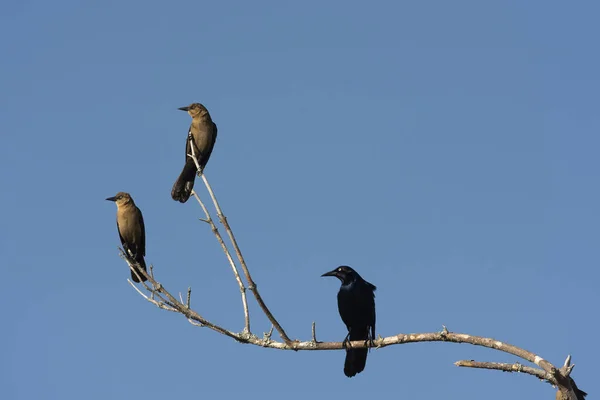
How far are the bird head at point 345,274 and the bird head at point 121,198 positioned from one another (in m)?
4.35

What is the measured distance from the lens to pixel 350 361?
30.7 ft

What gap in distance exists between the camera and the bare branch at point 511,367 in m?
5.51

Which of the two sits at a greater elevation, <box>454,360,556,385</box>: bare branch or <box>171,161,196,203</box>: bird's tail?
<box>171,161,196,203</box>: bird's tail

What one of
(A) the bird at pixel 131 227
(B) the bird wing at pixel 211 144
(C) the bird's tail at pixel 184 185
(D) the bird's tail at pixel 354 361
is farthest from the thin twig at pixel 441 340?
(B) the bird wing at pixel 211 144

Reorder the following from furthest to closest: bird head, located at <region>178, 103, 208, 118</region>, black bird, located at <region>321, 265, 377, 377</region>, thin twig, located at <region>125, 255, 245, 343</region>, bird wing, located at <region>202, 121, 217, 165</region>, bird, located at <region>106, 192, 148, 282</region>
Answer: bird head, located at <region>178, 103, 208, 118</region>
bird wing, located at <region>202, 121, 217, 165</region>
bird, located at <region>106, 192, 148, 282</region>
black bird, located at <region>321, 265, 377, 377</region>
thin twig, located at <region>125, 255, 245, 343</region>

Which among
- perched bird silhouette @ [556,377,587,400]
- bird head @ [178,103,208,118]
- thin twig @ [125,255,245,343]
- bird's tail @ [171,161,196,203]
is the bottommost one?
perched bird silhouette @ [556,377,587,400]

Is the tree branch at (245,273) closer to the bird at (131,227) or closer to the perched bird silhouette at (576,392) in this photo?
the perched bird silhouette at (576,392)

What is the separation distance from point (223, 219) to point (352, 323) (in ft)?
10.8

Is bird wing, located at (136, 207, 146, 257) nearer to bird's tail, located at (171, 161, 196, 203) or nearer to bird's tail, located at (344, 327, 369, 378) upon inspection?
bird's tail, located at (171, 161, 196, 203)

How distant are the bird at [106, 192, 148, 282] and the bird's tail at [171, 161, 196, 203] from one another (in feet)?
2.85

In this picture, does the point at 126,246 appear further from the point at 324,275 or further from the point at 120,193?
the point at 324,275

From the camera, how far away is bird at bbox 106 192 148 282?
511 inches

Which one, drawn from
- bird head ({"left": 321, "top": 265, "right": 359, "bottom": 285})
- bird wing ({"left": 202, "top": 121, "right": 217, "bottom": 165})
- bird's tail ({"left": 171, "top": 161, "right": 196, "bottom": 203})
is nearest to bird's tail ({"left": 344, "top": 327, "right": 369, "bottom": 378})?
bird head ({"left": 321, "top": 265, "right": 359, "bottom": 285})

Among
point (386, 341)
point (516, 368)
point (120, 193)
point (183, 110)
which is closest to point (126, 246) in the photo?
point (120, 193)
